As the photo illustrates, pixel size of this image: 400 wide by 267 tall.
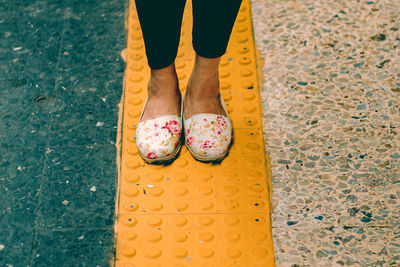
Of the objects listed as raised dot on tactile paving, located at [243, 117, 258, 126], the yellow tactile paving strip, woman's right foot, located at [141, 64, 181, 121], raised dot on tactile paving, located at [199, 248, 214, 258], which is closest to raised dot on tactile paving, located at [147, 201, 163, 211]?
the yellow tactile paving strip

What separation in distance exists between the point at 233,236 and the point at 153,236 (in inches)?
11.3

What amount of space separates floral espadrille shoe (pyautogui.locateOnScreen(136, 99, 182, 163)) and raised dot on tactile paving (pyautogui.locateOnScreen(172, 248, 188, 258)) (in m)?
0.35

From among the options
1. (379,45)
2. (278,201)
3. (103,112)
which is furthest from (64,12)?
(379,45)

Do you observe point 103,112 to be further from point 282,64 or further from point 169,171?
point 282,64

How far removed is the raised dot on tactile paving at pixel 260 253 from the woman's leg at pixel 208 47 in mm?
547

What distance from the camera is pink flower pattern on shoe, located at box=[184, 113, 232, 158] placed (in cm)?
154

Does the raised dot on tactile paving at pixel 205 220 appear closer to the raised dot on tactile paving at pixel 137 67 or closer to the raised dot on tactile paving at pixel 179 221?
the raised dot on tactile paving at pixel 179 221

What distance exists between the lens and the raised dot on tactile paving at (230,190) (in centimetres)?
152

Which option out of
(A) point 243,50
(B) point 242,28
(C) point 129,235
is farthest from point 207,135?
(B) point 242,28

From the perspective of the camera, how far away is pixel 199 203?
4.93ft

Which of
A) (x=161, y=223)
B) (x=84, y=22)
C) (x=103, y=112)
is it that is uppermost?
(x=84, y=22)

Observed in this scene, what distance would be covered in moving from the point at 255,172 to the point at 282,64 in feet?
1.90

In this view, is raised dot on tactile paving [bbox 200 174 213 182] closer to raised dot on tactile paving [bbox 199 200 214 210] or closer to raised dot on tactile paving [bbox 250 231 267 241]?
raised dot on tactile paving [bbox 199 200 214 210]

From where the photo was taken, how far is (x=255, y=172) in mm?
1570
